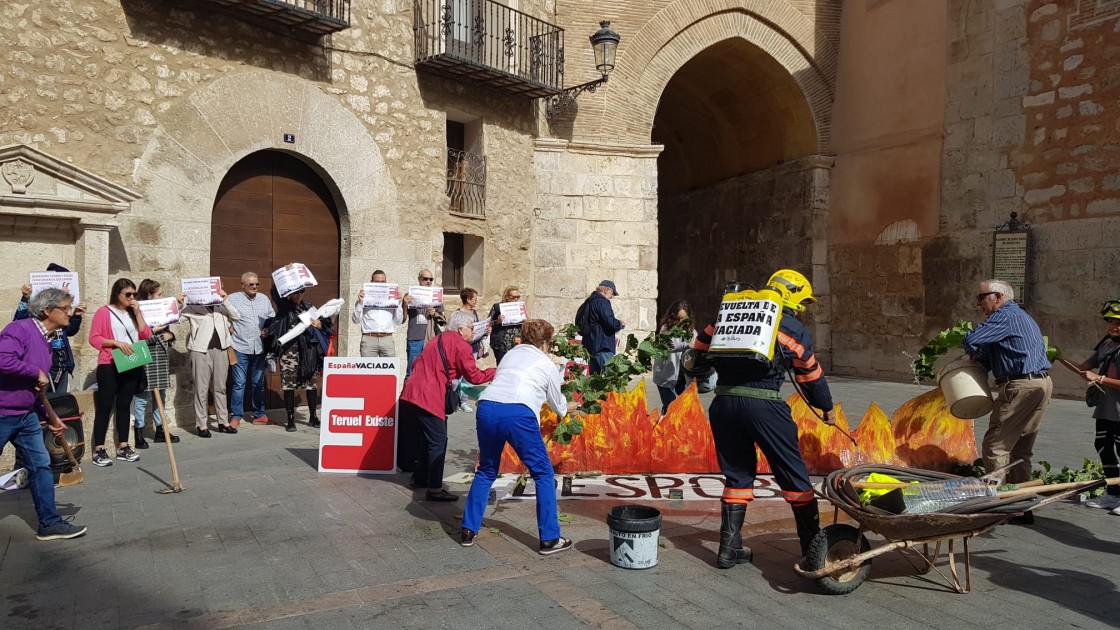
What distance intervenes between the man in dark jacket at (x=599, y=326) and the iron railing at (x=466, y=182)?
12.8 feet

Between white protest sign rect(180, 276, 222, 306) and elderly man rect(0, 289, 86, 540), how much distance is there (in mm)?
3518

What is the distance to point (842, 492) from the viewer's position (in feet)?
14.7

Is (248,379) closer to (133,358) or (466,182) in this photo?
(133,358)

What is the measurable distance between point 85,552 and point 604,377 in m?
3.91

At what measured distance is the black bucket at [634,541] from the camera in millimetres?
4707

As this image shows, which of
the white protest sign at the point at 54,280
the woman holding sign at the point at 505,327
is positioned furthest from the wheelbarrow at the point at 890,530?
the white protest sign at the point at 54,280

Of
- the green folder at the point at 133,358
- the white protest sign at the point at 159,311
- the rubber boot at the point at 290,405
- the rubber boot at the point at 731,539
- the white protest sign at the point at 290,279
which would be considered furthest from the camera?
the rubber boot at the point at 290,405

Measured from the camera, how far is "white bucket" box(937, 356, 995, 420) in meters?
6.03

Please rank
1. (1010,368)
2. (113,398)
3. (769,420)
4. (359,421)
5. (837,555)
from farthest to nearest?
1. (113,398)
2. (359,421)
3. (1010,368)
4. (769,420)
5. (837,555)

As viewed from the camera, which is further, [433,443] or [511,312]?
[511,312]

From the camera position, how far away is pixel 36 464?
5250 mm

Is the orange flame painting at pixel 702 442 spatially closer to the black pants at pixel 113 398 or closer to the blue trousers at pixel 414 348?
the black pants at pixel 113 398

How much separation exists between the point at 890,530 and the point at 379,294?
7.12 meters

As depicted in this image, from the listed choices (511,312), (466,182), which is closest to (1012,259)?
(511,312)
